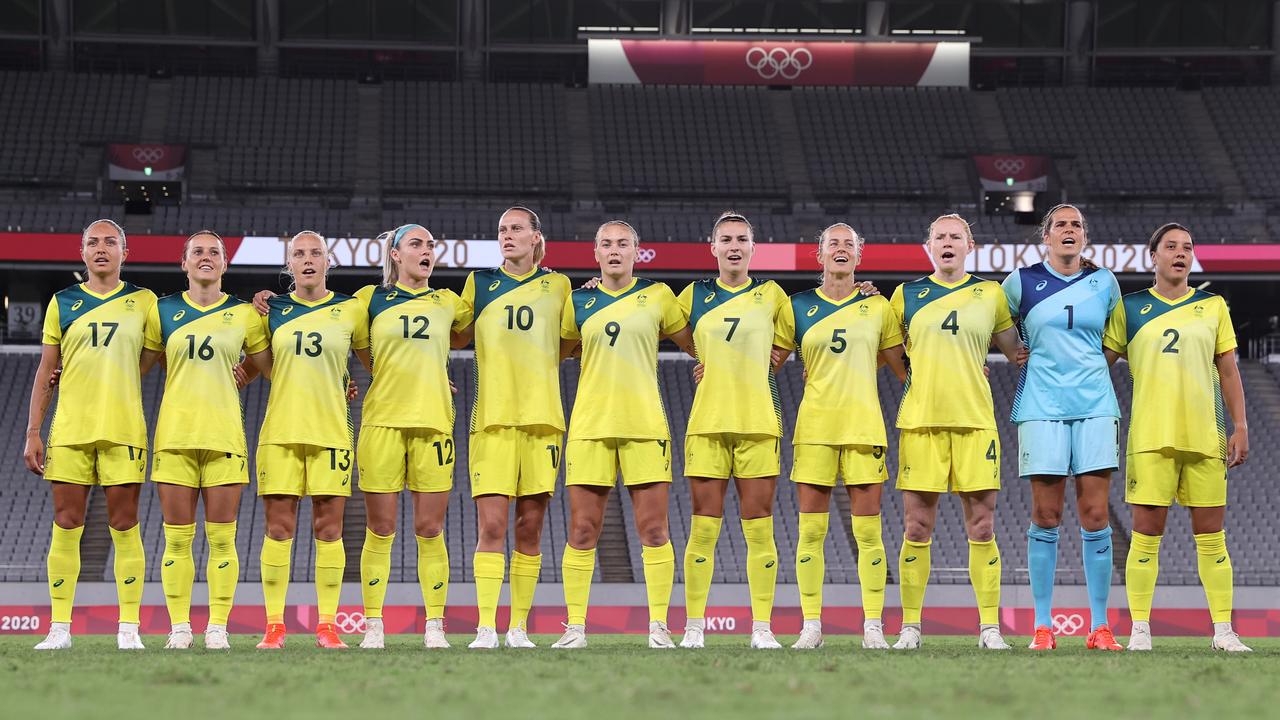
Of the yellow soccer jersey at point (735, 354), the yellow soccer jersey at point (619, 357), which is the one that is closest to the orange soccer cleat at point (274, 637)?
the yellow soccer jersey at point (619, 357)

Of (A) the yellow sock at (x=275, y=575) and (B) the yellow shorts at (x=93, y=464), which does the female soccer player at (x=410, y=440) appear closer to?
(A) the yellow sock at (x=275, y=575)

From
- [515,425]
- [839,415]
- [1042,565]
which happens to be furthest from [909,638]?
[515,425]

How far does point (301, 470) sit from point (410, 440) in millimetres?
577

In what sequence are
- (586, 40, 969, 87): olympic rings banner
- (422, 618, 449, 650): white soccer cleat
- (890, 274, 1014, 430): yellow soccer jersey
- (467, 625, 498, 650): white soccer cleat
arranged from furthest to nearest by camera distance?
(586, 40, 969, 87): olympic rings banner
(890, 274, 1014, 430): yellow soccer jersey
(422, 618, 449, 650): white soccer cleat
(467, 625, 498, 650): white soccer cleat

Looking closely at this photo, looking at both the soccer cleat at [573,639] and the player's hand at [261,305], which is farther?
the player's hand at [261,305]

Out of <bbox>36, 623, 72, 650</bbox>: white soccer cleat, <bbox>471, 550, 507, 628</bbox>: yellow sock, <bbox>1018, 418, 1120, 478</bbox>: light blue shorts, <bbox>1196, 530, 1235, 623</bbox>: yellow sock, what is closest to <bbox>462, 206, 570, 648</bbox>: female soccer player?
<bbox>471, 550, 507, 628</bbox>: yellow sock

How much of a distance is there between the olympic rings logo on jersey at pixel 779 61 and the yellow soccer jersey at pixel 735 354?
2312cm

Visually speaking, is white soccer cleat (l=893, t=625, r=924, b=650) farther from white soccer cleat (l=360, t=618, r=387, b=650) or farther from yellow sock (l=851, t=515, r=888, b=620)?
white soccer cleat (l=360, t=618, r=387, b=650)

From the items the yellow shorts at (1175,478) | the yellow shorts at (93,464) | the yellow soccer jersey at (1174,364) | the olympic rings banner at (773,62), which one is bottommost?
the yellow shorts at (1175,478)

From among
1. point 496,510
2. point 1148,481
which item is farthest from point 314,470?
point 1148,481

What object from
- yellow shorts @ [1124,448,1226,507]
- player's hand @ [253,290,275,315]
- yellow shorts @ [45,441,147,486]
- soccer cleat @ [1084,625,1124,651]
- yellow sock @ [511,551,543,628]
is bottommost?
soccer cleat @ [1084,625,1124,651]

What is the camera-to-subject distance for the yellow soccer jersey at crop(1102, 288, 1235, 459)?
726 cm

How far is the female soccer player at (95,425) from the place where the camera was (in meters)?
7.26

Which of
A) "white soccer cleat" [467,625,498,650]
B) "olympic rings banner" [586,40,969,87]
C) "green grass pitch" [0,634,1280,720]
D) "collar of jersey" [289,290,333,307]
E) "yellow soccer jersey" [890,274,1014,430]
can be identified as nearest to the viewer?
"green grass pitch" [0,634,1280,720]
